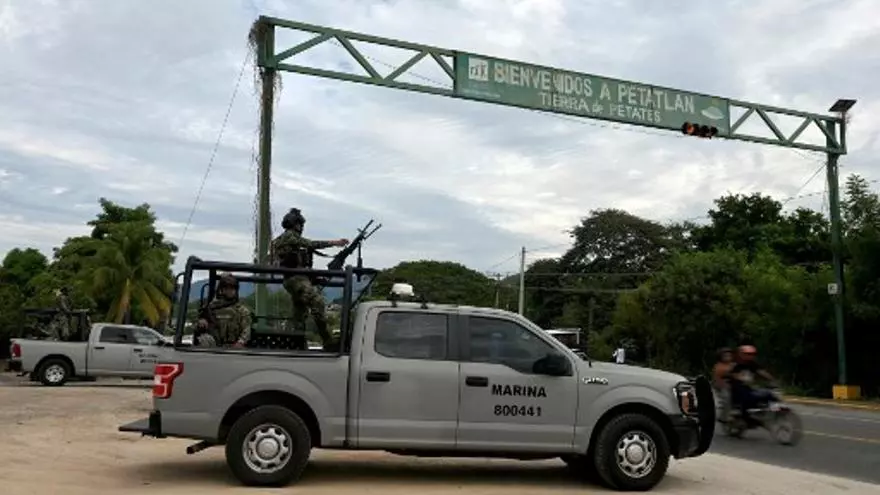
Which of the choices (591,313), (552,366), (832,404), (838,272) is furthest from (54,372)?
(591,313)

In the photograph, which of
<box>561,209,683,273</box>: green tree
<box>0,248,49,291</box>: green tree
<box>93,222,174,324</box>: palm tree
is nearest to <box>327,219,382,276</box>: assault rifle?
<box>93,222,174,324</box>: palm tree

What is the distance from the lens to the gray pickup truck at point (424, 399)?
8.17m

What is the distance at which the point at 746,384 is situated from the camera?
12.9 metres

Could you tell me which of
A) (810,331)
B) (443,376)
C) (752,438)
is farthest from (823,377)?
(443,376)

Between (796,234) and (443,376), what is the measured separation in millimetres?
44031

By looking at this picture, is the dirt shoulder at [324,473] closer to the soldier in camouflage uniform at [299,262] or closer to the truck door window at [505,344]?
the truck door window at [505,344]

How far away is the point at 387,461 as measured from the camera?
10.2 m

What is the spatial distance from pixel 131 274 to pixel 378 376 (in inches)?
1440

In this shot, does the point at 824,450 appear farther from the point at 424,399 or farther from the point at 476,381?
the point at 424,399

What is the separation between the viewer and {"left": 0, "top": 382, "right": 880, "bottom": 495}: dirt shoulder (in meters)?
8.21

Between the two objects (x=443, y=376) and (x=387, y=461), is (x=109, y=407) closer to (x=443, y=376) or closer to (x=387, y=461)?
(x=387, y=461)

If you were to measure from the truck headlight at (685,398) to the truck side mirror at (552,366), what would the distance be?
1102 millimetres

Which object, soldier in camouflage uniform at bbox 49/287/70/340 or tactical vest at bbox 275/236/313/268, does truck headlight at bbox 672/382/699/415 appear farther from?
soldier in camouflage uniform at bbox 49/287/70/340

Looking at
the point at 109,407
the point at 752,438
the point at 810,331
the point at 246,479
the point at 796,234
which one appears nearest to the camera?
the point at 246,479
